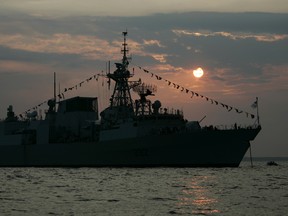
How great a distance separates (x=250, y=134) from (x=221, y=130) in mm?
3878

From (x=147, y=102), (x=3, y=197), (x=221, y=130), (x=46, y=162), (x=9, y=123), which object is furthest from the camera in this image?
(x=9, y=123)

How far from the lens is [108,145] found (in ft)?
234

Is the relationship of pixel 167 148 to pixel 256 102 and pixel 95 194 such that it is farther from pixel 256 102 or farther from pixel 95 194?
pixel 95 194

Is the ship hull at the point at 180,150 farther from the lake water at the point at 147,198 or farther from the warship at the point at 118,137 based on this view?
the lake water at the point at 147,198

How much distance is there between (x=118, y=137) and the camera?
7031 cm

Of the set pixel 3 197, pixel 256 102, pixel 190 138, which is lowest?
pixel 3 197

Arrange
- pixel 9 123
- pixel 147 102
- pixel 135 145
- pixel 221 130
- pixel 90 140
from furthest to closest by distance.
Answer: pixel 9 123, pixel 90 140, pixel 147 102, pixel 135 145, pixel 221 130

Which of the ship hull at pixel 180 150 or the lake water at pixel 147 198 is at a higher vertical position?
the ship hull at pixel 180 150

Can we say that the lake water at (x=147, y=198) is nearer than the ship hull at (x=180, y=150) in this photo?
Yes

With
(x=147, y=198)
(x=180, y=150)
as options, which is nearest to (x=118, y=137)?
(x=180, y=150)

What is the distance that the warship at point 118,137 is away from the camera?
6425 cm

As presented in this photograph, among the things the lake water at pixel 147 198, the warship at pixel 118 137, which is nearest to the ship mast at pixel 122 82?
the warship at pixel 118 137

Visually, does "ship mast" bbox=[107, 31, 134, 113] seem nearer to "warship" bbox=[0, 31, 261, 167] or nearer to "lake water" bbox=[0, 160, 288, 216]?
"warship" bbox=[0, 31, 261, 167]

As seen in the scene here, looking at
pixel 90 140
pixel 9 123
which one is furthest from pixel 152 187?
pixel 9 123
